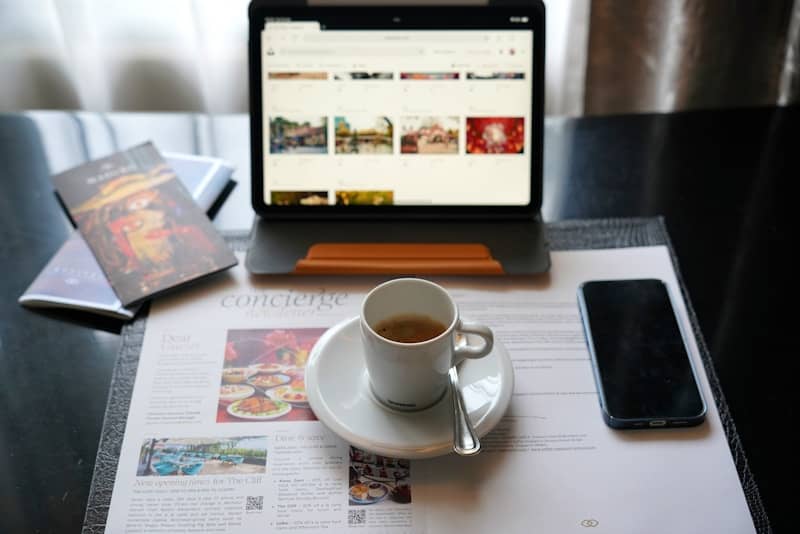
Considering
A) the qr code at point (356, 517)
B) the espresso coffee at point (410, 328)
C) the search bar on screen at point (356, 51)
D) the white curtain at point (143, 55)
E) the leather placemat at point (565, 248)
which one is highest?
the search bar on screen at point (356, 51)

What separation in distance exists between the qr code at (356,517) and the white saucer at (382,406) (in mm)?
52

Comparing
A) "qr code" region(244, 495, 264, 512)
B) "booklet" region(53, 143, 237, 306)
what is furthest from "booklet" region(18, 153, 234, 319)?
"qr code" region(244, 495, 264, 512)

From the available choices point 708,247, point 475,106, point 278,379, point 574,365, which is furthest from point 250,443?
point 708,247

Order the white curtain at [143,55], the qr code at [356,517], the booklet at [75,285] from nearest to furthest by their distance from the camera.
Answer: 1. the qr code at [356,517]
2. the booklet at [75,285]
3. the white curtain at [143,55]

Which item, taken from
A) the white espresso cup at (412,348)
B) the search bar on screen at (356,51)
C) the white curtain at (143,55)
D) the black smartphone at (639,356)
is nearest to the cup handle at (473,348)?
the white espresso cup at (412,348)

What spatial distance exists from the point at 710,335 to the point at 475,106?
36 cm

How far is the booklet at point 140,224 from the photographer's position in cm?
86

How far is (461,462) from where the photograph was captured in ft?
2.29

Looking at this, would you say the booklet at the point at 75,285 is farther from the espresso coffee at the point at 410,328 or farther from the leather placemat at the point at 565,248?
the espresso coffee at the point at 410,328

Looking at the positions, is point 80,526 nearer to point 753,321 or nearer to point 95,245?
point 95,245

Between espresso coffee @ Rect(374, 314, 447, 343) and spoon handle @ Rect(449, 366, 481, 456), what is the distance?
0.04 m

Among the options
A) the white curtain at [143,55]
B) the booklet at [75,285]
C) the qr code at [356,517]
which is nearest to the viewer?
the qr code at [356,517]

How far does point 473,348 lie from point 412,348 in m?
0.08

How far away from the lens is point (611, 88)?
55.7 inches
